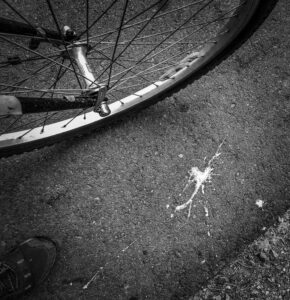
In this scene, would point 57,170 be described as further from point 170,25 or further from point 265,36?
point 265,36

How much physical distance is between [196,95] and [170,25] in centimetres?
60

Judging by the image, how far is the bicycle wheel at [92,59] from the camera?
5.30 feet

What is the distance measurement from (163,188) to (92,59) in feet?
3.35

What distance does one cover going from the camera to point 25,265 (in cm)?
199

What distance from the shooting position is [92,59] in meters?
2.27

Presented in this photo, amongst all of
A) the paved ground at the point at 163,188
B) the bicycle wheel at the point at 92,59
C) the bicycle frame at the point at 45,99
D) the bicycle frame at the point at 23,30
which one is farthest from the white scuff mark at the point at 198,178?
the bicycle frame at the point at 23,30

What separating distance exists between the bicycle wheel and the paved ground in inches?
8.1

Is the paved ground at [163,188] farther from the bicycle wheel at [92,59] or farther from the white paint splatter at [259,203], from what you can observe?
the bicycle wheel at [92,59]

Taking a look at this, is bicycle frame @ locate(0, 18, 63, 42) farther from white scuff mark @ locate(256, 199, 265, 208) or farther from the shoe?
white scuff mark @ locate(256, 199, 265, 208)

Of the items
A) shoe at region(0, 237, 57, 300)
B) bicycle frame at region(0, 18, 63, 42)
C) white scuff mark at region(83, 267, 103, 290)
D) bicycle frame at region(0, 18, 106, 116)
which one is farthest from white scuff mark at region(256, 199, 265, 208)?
bicycle frame at region(0, 18, 63, 42)

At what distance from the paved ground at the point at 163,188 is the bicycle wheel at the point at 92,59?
8.1 inches

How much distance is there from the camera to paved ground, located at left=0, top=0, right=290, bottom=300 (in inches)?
78.0

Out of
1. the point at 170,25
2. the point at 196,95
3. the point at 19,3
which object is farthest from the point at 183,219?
the point at 19,3

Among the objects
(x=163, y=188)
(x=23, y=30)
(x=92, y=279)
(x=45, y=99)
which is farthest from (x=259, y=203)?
(x=23, y=30)
